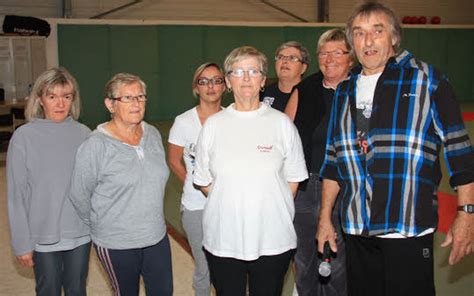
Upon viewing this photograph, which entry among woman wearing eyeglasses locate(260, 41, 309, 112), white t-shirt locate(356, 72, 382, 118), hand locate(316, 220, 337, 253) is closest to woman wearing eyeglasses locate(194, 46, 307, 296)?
hand locate(316, 220, 337, 253)

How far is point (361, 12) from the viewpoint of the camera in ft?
7.96

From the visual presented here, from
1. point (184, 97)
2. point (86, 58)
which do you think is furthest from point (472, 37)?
point (86, 58)

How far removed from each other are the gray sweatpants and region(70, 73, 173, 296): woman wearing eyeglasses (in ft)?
1.24

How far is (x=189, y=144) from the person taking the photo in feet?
10.4

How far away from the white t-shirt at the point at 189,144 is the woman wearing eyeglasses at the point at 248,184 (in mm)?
502

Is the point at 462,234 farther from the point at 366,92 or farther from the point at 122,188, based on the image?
the point at 122,188

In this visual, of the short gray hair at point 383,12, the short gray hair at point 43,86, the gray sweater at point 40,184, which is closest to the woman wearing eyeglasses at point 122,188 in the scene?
the gray sweater at point 40,184

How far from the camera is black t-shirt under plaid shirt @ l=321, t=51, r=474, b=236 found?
225 centimetres

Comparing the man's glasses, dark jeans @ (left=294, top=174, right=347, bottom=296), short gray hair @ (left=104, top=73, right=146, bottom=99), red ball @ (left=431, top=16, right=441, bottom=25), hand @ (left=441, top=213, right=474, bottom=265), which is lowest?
dark jeans @ (left=294, top=174, right=347, bottom=296)

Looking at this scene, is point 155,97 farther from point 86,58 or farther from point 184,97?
point 86,58

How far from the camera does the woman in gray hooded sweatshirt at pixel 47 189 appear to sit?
2.69 metres

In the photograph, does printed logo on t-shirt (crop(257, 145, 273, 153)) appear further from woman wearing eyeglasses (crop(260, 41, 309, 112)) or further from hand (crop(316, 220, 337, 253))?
woman wearing eyeglasses (crop(260, 41, 309, 112))

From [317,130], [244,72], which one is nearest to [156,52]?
[317,130]

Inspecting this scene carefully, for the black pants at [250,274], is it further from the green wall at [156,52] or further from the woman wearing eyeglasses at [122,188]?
the green wall at [156,52]
